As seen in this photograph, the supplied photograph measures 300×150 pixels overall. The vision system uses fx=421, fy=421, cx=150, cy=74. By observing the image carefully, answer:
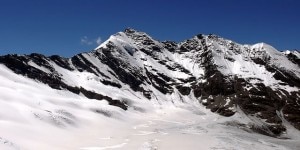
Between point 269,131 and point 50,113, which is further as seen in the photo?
point 269,131

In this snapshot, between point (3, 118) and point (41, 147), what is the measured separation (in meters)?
14.0

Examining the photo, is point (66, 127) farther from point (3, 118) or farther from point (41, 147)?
point (41, 147)

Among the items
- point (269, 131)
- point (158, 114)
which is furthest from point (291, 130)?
point (158, 114)

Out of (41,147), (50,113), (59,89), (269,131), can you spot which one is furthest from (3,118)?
(269,131)

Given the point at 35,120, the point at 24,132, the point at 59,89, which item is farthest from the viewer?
the point at 59,89

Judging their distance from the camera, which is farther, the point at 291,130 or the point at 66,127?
the point at 291,130

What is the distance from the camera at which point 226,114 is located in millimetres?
190125

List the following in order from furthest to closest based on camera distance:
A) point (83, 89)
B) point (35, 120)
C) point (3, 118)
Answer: point (83, 89) → point (35, 120) → point (3, 118)

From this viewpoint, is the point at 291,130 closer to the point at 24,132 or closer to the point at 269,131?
the point at 269,131

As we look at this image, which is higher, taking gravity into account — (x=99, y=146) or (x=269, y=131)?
(x=269, y=131)

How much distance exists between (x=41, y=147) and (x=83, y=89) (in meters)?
136

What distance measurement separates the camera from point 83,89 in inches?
7643

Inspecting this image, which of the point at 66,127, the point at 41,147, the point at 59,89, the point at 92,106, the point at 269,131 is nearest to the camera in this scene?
the point at 41,147

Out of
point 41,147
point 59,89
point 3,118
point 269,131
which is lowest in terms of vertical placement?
point 41,147
